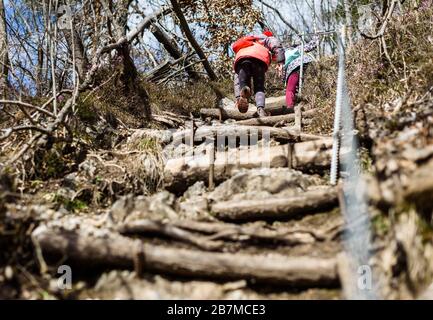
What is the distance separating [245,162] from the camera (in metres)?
4.15

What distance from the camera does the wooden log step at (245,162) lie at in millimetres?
4008

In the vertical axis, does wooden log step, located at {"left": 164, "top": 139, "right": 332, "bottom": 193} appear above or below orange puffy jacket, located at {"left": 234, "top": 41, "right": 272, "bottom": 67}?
below

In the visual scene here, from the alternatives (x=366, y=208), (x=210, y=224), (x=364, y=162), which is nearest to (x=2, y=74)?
(x=210, y=224)

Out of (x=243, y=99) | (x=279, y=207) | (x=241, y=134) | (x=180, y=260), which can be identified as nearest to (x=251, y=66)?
(x=243, y=99)

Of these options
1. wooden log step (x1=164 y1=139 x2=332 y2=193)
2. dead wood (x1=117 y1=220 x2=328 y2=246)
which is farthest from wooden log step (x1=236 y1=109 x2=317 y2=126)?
dead wood (x1=117 y1=220 x2=328 y2=246)

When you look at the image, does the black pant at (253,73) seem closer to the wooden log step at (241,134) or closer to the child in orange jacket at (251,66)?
the child in orange jacket at (251,66)

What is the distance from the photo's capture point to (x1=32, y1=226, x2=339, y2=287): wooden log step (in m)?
2.40

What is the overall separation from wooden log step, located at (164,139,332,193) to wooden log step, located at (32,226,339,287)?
1558 mm

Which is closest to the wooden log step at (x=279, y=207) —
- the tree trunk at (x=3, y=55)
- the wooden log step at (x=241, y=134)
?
the wooden log step at (x=241, y=134)

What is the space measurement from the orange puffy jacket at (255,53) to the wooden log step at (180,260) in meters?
4.44

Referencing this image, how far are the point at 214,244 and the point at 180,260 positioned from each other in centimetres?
26

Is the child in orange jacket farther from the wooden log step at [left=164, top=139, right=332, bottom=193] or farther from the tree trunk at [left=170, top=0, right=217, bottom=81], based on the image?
the wooden log step at [left=164, top=139, right=332, bottom=193]

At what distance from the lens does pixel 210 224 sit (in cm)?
283

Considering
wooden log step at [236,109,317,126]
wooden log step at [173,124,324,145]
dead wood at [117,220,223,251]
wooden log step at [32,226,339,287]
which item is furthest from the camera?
wooden log step at [236,109,317,126]
